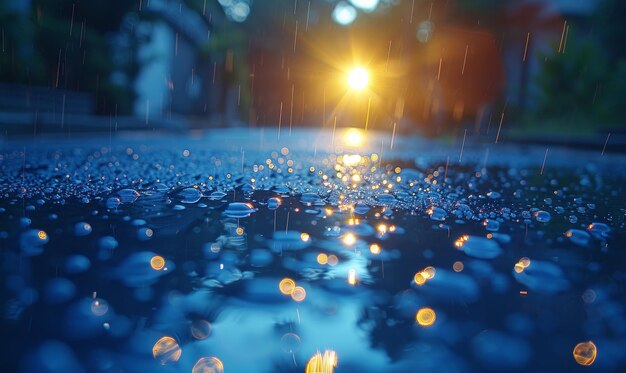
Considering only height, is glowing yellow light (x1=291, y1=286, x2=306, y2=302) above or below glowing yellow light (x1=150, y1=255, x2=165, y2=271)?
above

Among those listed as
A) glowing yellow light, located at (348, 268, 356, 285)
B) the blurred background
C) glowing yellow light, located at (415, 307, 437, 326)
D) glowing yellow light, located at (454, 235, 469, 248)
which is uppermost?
the blurred background

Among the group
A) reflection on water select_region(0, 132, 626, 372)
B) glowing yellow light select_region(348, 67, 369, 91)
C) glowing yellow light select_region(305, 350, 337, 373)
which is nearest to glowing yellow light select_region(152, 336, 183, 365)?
reflection on water select_region(0, 132, 626, 372)

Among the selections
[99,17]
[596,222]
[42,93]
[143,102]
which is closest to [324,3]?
[143,102]

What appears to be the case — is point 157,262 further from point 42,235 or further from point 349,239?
point 349,239

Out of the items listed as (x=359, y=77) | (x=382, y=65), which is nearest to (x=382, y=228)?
(x=382, y=65)

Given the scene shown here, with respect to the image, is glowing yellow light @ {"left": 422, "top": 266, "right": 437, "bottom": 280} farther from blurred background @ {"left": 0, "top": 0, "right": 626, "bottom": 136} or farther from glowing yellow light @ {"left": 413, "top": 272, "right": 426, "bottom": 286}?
blurred background @ {"left": 0, "top": 0, "right": 626, "bottom": 136}

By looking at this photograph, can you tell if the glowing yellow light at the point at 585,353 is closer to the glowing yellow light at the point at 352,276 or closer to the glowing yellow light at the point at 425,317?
the glowing yellow light at the point at 425,317
